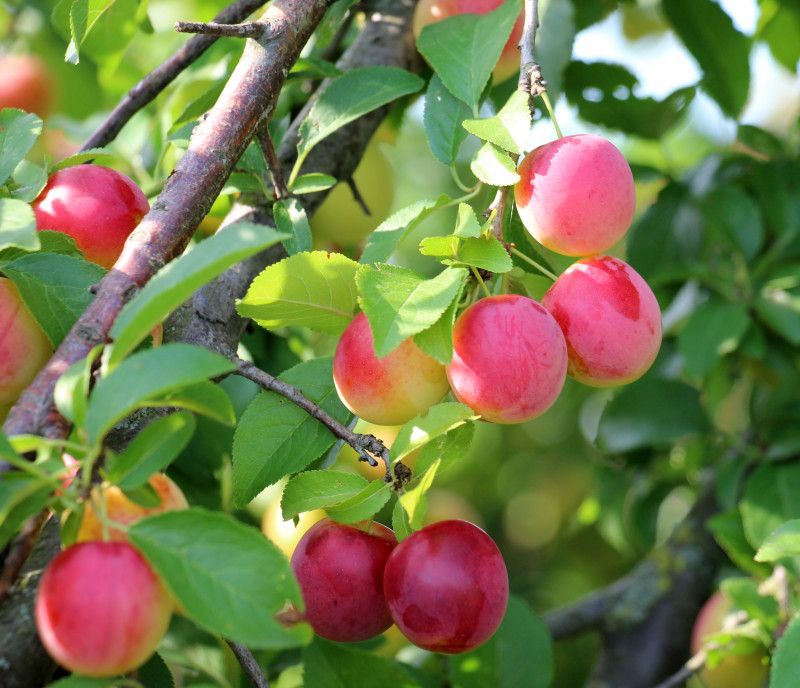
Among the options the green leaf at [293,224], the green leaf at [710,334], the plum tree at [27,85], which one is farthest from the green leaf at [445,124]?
the plum tree at [27,85]

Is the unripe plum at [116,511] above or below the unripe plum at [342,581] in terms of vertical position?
above

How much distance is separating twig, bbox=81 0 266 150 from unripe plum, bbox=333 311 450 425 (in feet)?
1.15

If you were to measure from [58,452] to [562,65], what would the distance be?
72 cm

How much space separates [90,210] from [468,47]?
0.35 meters

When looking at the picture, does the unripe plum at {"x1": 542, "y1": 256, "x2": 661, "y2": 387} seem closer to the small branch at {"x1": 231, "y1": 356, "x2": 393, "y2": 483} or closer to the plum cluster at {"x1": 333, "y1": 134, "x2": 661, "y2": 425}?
the plum cluster at {"x1": 333, "y1": 134, "x2": 661, "y2": 425}

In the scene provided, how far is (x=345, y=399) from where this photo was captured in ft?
1.67

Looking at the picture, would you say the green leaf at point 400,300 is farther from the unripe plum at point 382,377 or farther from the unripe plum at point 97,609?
the unripe plum at point 97,609

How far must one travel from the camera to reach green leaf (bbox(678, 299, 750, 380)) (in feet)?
3.22

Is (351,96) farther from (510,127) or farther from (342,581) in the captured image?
(342,581)

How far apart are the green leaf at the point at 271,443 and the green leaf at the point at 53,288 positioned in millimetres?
135

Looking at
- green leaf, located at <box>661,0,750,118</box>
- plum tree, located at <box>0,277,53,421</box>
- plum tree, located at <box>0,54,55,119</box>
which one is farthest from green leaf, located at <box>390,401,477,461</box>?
plum tree, located at <box>0,54,55,119</box>

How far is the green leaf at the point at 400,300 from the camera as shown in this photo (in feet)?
1.39

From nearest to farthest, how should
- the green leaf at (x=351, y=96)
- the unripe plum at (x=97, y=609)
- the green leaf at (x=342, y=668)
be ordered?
the unripe plum at (x=97, y=609), the green leaf at (x=342, y=668), the green leaf at (x=351, y=96)

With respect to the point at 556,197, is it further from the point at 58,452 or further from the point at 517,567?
the point at 517,567
